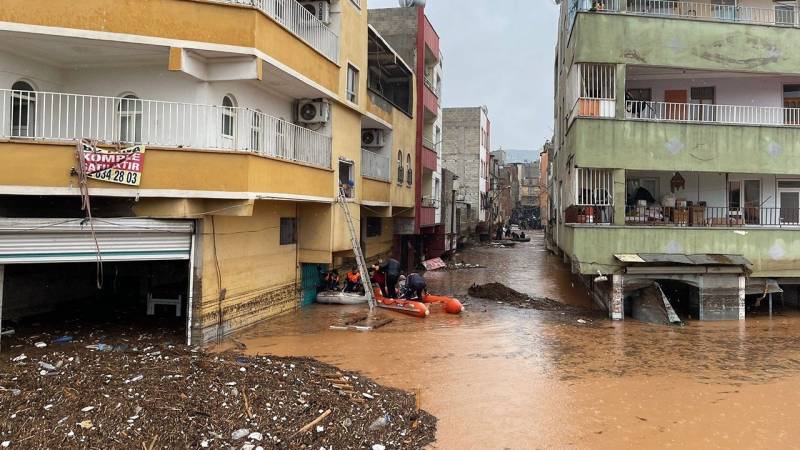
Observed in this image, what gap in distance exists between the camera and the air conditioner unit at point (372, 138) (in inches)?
831

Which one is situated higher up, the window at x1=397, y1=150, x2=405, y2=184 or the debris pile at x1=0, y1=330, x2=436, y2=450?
the window at x1=397, y1=150, x2=405, y2=184

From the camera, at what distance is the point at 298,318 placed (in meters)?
15.3

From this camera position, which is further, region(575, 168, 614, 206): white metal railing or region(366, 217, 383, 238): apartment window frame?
region(366, 217, 383, 238): apartment window frame

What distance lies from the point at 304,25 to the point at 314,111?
230 cm

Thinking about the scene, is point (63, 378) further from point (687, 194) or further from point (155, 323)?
point (687, 194)

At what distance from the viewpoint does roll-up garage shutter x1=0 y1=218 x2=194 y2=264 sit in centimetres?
937

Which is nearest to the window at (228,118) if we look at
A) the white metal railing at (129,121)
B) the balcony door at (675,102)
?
the white metal railing at (129,121)

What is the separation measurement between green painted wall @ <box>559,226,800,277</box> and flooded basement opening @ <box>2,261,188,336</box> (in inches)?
450

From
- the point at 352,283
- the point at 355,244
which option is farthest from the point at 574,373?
the point at 352,283

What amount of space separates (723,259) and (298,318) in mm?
12474

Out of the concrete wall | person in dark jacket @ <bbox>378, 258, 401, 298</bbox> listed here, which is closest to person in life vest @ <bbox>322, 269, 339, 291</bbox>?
person in dark jacket @ <bbox>378, 258, 401, 298</bbox>

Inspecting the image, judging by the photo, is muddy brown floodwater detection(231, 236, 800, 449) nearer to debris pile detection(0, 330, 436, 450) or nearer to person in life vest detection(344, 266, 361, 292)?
debris pile detection(0, 330, 436, 450)

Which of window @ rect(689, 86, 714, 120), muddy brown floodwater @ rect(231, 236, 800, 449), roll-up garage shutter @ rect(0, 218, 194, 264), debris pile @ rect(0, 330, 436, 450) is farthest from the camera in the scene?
window @ rect(689, 86, 714, 120)

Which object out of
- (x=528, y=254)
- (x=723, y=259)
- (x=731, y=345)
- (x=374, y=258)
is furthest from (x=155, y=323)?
(x=528, y=254)
